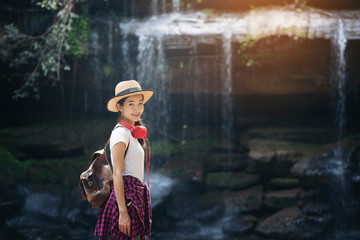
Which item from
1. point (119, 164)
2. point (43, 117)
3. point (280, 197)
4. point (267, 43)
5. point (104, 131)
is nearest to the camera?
point (119, 164)

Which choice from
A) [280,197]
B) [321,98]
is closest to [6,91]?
[280,197]

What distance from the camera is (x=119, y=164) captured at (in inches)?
92.2

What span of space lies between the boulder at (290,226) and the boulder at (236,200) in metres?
0.51

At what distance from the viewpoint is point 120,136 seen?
2.37 metres

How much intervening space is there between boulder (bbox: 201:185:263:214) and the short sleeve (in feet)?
14.8

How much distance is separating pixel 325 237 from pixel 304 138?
2353mm

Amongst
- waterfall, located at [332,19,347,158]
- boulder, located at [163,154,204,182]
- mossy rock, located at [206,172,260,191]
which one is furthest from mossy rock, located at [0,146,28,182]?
waterfall, located at [332,19,347,158]

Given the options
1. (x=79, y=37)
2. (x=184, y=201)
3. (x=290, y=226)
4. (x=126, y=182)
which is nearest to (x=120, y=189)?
(x=126, y=182)

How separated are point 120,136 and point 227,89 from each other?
5.38 metres

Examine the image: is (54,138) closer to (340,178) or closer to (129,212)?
(129,212)

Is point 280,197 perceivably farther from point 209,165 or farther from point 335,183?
point 209,165

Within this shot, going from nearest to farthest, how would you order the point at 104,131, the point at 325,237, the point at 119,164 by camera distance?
1. the point at 119,164
2. the point at 325,237
3. the point at 104,131

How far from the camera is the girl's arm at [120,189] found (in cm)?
230

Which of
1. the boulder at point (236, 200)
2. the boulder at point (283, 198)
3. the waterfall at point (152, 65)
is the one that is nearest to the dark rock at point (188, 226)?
the boulder at point (236, 200)
